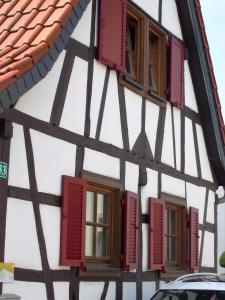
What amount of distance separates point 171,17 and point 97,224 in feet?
13.8

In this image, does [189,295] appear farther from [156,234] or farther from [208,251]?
[208,251]

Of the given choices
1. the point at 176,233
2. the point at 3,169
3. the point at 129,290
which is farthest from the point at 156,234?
the point at 3,169

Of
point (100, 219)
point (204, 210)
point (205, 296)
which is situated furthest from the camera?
point (204, 210)

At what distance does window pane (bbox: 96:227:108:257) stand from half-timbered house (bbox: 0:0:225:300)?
2 centimetres

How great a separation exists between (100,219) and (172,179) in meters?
2.23

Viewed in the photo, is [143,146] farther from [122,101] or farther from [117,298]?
[117,298]

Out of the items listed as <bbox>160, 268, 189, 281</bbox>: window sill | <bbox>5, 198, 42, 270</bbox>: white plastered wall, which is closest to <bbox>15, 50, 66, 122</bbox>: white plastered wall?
<bbox>5, 198, 42, 270</bbox>: white plastered wall

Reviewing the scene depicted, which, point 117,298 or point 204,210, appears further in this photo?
point 204,210

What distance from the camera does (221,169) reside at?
12695 millimetres

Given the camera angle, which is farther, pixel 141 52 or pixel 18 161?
pixel 141 52

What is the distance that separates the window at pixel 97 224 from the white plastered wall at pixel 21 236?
528 millimetres

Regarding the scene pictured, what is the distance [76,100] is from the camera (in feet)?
28.2

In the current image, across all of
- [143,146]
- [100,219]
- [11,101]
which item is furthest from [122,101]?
[11,101]

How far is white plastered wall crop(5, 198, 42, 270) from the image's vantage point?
23.6ft
